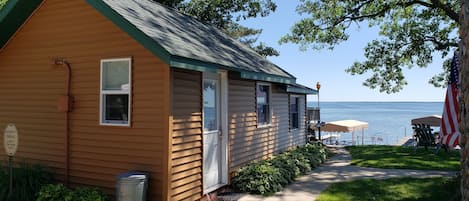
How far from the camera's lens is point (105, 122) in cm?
619

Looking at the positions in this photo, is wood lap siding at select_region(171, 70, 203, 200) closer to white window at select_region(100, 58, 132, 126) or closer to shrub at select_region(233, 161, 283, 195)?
white window at select_region(100, 58, 132, 126)

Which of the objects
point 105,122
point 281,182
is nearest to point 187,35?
point 105,122

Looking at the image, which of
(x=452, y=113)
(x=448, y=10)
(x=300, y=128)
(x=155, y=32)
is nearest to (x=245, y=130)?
(x=155, y=32)

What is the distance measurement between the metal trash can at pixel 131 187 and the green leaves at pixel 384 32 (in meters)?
14.0

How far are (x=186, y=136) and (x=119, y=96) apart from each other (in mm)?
1423

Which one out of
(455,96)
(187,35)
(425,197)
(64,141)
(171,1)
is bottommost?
(425,197)

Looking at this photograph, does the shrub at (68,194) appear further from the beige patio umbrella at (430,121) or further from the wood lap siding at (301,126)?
the beige patio umbrella at (430,121)

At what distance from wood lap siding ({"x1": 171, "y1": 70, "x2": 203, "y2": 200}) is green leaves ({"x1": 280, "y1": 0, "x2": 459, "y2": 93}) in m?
12.3

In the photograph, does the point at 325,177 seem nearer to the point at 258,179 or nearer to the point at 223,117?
the point at 258,179

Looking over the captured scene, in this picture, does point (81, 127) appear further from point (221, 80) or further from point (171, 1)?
point (171, 1)

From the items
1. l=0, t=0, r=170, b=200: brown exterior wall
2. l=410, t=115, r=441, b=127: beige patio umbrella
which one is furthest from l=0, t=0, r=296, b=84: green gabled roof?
l=410, t=115, r=441, b=127: beige patio umbrella

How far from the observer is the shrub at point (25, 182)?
620 cm

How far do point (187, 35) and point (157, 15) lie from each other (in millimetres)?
947

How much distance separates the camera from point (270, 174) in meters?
7.79
